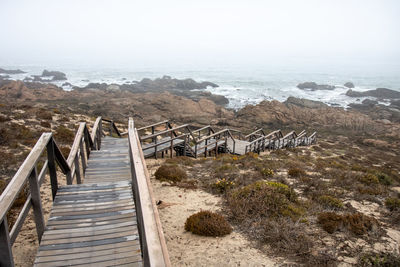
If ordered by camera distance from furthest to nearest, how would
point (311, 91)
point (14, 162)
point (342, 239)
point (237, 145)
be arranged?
point (311, 91) → point (237, 145) → point (14, 162) → point (342, 239)

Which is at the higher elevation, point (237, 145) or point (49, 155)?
point (49, 155)

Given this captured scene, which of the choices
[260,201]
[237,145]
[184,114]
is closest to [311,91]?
[184,114]

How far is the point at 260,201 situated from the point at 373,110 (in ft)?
194

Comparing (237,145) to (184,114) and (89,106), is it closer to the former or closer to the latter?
(184,114)

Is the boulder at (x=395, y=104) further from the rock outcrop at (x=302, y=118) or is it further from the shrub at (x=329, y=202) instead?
the shrub at (x=329, y=202)

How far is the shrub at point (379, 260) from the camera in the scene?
4.34 metres

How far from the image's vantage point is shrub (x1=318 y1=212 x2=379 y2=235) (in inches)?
216

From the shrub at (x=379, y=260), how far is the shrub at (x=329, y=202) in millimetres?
2263

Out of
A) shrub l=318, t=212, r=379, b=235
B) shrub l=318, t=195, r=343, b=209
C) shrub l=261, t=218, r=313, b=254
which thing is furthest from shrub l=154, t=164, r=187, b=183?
shrub l=318, t=212, r=379, b=235

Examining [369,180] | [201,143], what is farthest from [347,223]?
[201,143]

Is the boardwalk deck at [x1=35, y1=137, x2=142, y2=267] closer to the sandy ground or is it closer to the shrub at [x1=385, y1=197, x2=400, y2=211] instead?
the sandy ground

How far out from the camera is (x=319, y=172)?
10.7 metres

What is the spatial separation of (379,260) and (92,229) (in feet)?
15.2

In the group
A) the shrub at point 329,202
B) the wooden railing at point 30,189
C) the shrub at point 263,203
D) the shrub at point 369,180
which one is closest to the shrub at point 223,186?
the shrub at point 263,203
